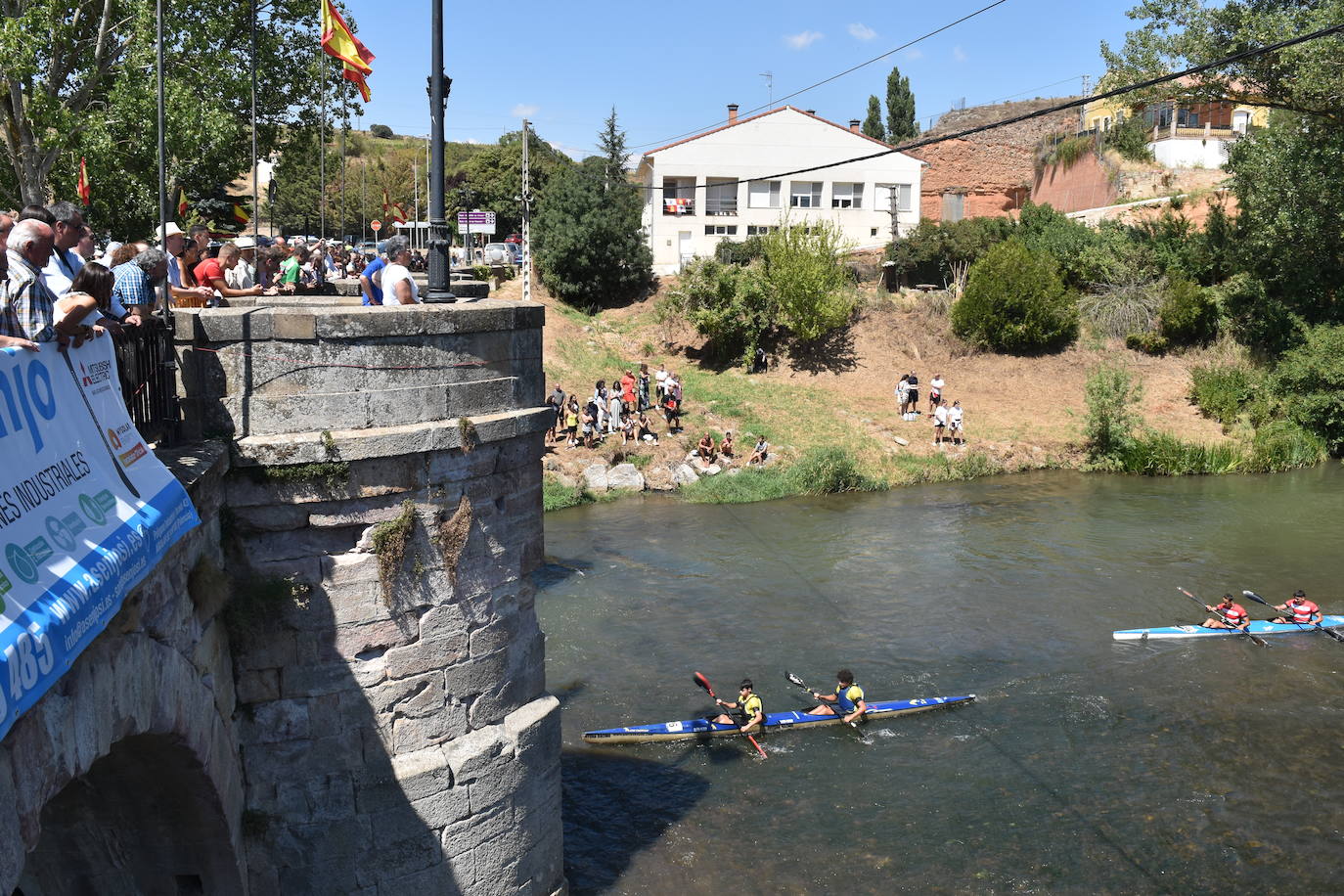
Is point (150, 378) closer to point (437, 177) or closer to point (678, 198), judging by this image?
point (437, 177)

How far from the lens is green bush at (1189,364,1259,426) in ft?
103

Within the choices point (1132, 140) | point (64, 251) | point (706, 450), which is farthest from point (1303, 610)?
point (1132, 140)

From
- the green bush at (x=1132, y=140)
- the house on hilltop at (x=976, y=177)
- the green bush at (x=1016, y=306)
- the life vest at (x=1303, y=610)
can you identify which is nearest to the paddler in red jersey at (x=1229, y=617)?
the life vest at (x=1303, y=610)

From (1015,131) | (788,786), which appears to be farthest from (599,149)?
(788,786)

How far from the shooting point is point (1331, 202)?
28953 millimetres

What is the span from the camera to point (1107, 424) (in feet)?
97.0

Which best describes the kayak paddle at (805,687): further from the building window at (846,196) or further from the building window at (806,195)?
Answer: the building window at (846,196)

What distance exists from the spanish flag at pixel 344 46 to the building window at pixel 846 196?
3497 centimetres

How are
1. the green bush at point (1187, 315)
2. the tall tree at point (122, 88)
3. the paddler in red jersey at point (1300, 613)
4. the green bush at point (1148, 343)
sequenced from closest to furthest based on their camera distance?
the paddler in red jersey at point (1300, 613)
the tall tree at point (122, 88)
the green bush at point (1187, 315)
the green bush at point (1148, 343)

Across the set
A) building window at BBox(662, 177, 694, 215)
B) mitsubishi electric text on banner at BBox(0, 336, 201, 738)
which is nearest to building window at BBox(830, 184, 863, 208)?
building window at BBox(662, 177, 694, 215)

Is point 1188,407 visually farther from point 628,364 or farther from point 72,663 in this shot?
point 72,663

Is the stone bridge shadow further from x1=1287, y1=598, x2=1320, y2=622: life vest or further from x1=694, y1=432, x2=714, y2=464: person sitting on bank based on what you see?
x1=694, y1=432, x2=714, y2=464: person sitting on bank

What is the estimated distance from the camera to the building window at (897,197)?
45.9m

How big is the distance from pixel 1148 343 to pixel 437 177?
103ft
